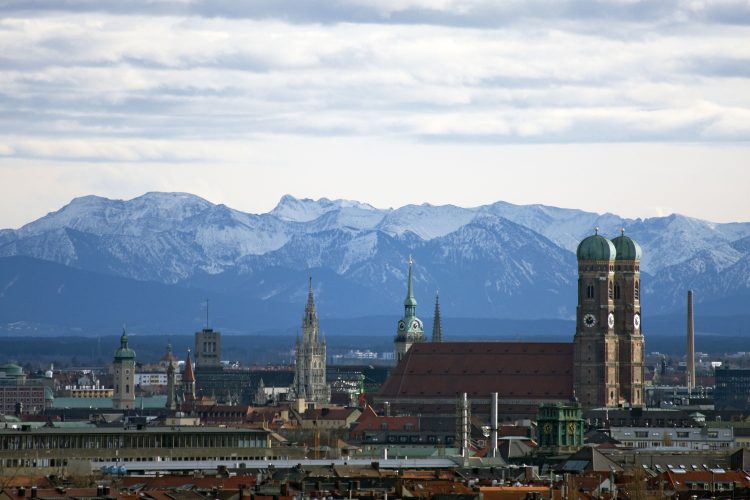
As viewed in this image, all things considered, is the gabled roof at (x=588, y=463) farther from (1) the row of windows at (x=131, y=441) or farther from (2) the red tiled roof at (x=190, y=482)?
(2) the red tiled roof at (x=190, y=482)

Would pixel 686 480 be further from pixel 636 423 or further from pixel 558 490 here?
pixel 636 423

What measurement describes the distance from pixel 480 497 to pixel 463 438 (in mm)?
74464

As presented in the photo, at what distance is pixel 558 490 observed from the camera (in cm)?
9931

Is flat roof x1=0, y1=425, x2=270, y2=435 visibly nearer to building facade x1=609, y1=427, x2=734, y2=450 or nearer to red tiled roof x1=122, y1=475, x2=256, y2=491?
building facade x1=609, y1=427, x2=734, y2=450

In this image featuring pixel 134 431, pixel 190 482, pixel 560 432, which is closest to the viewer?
pixel 190 482

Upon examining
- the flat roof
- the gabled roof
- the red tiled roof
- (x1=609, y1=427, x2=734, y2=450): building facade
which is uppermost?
(x1=609, y1=427, x2=734, y2=450): building facade

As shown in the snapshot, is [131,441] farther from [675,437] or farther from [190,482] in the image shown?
[675,437]

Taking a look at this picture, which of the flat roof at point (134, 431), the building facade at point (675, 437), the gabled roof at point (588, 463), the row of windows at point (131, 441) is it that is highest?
the building facade at point (675, 437)

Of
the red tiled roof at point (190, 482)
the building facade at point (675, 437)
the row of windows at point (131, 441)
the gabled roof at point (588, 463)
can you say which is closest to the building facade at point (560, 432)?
the building facade at point (675, 437)

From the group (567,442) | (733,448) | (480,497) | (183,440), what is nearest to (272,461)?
(183,440)

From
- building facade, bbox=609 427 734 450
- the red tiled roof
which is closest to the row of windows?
the red tiled roof

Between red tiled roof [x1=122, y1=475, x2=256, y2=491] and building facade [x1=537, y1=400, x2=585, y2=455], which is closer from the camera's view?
red tiled roof [x1=122, y1=475, x2=256, y2=491]

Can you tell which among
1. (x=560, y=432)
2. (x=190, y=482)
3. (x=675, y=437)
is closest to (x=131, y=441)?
(x=560, y=432)

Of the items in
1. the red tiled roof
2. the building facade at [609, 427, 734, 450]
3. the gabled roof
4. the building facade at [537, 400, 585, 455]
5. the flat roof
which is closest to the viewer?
the red tiled roof
